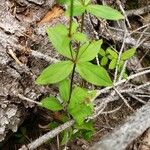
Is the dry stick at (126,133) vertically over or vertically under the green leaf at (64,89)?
under

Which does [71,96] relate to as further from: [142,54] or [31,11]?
[142,54]

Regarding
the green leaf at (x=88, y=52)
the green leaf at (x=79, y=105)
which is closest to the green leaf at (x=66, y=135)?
the green leaf at (x=79, y=105)

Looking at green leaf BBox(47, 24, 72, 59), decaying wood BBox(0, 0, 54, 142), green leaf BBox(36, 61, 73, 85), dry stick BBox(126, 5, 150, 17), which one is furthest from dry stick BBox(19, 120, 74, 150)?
dry stick BBox(126, 5, 150, 17)

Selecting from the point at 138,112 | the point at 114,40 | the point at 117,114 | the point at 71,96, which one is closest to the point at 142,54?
the point at 114,40

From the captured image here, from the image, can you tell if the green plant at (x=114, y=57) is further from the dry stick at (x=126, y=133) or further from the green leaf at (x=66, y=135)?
the green leaf at (x=66, y=135)

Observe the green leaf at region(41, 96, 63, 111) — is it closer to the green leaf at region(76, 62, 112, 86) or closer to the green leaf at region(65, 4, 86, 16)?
the green leaf at region(76, 62, 112, 86)

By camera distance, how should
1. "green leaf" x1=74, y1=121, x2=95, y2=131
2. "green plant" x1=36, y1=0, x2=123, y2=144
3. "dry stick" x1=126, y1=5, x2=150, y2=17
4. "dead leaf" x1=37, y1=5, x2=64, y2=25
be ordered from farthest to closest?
"dry stick" x1=126, y1=5, x2=150, y2=17
"dead leaf" x1=37, y1=5, x2=64, y2=25
"green leaf" x1=74, y1=121, x2=95, y2=131
"green plant" x1=36, y1=0, x2=123, y2=144

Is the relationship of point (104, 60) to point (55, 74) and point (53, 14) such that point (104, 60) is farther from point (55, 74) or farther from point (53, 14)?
point (55, 74)
